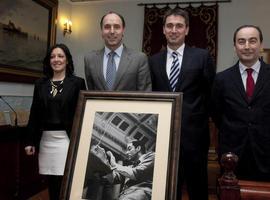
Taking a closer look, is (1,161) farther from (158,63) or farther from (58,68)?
(158,63)

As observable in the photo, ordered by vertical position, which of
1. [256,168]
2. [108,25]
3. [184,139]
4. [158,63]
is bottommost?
[256,168]

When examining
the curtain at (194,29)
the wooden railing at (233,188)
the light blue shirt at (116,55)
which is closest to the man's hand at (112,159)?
the wooden railing at (233,188)

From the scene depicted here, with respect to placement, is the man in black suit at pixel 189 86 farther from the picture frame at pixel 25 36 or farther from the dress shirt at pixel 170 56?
the picture frame at pixel 25 36

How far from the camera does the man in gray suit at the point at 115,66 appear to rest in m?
1.63

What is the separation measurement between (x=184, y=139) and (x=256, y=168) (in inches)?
14.9

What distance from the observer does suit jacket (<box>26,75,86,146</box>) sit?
1947 mm

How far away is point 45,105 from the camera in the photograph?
1979mm

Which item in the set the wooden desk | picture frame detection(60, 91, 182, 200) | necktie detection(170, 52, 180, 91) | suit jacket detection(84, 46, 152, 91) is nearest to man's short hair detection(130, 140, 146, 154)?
picture frame detection(60, 91, 182, 200)

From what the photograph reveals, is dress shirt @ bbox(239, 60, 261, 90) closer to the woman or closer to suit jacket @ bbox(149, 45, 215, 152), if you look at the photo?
suit jacket @ bbox(149, 45, 215, 152)

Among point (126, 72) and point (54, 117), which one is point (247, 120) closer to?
point (126, 72)

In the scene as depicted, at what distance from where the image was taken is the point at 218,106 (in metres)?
1.73

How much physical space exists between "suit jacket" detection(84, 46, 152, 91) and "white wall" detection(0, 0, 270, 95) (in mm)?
3132

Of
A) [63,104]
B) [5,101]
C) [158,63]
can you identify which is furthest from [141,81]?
[5,101]

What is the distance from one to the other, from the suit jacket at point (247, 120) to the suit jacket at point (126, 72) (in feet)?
1.42
